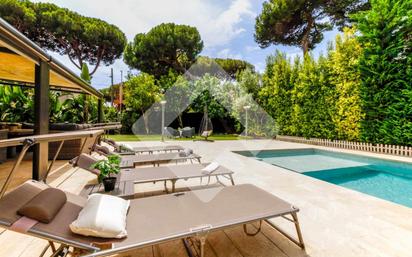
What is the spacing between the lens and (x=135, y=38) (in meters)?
20.8

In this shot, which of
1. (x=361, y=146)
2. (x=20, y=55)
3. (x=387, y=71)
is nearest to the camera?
(x=20, y=55)

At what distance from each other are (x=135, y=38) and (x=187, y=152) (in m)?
18.8

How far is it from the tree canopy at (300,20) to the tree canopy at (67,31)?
569 inches

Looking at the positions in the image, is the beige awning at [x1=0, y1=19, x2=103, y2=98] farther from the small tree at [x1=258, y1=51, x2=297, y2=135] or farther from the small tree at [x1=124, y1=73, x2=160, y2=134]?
the small tree at [x1=258, y1=51, x2=297, y2=135]

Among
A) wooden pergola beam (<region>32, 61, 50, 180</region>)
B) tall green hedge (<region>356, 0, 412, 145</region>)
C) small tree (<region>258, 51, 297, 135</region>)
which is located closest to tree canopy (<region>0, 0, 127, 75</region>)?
small tree (<region>258, 51, 297, 135</region>)

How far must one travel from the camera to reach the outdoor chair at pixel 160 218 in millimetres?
1636

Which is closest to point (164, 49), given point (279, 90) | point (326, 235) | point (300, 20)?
point (300, 20)

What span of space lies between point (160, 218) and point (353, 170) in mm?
7422

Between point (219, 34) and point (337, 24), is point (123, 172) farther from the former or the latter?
point (337, 24)

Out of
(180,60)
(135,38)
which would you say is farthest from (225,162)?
(135,38)

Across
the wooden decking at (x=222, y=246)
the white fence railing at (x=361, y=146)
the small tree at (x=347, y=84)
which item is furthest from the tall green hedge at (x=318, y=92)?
the wooden decking at (x=222, y=246)

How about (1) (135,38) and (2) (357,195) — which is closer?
(2) (357,195)

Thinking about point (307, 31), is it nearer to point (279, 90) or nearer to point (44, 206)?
point (279, 90)

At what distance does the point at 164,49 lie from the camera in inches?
808
